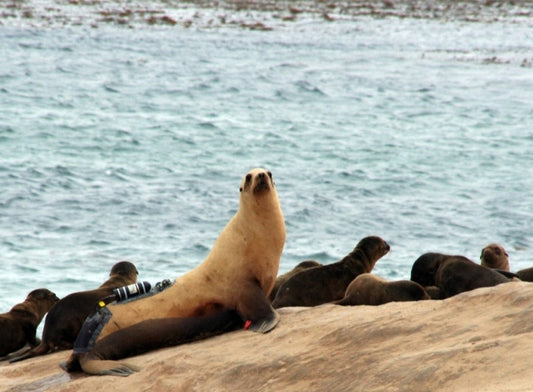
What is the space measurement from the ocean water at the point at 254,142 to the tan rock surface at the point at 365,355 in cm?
591

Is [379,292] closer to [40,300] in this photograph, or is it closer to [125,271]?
[125,271]

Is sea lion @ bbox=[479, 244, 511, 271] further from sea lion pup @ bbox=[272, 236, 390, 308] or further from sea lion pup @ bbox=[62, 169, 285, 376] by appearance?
sea lion pup @ bbox=[62, 169, 285, 376]

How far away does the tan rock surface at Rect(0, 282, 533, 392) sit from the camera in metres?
5.14

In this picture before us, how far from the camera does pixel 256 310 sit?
→ 6980 millimetres

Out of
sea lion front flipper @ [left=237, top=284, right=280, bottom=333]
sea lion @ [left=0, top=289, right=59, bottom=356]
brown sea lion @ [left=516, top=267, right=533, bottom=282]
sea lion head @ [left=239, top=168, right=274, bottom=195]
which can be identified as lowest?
sea lion @ [left=0, top=289, right=59, bottom=356]

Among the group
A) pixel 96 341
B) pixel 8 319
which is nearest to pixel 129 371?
pixel 96 341

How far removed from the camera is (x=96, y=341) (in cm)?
684

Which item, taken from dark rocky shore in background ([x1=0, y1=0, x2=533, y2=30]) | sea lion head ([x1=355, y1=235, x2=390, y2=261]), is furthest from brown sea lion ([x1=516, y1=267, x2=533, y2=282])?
dark rocky shore in background ([x1=0, y1=0, x2=533, y2=30])

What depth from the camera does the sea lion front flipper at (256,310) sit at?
684cm

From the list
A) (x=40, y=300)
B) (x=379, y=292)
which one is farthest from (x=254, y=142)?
Result: (x=379, y=292)

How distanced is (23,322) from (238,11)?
3968 centimetres

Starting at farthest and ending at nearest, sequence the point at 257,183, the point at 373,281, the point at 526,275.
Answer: the point at 526,275
the point at 373,281
the point at 257,183

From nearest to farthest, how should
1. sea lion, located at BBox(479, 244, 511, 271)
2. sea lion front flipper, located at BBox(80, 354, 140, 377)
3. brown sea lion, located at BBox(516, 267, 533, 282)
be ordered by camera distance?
sea lion front flipper, located at BBox(80, 354, 140, 377), brown sea lion, located at BBox(516, 267, 533, 282), sea lion, located at BBox(479, 244, 511, 271)

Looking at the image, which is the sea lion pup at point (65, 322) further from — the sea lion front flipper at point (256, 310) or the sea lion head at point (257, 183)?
the sea lion head at point (257, 183)
